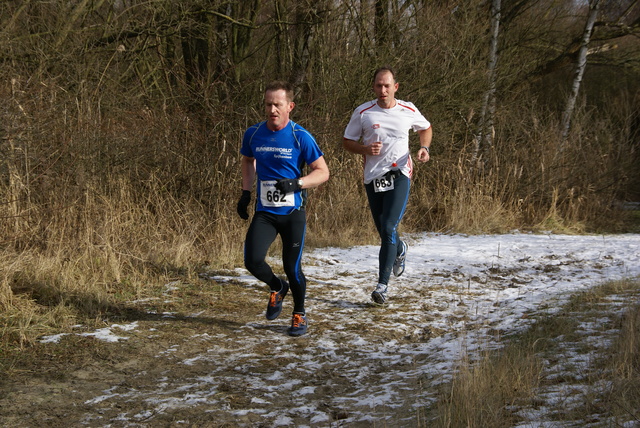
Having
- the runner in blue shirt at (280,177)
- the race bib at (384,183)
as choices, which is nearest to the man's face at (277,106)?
the runner in blue shirt at (280,177)

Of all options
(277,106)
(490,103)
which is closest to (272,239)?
(277,106)

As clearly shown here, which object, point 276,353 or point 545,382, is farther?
point 276,353

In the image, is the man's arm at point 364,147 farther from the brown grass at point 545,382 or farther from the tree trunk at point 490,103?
the tree trunk at point 490,103

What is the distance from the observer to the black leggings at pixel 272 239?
5.20 meters

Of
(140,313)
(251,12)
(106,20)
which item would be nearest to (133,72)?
(106,20)

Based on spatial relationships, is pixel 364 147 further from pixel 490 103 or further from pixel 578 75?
pixel 578 75

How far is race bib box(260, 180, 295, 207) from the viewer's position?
5.15m

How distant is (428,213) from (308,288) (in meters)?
5.39

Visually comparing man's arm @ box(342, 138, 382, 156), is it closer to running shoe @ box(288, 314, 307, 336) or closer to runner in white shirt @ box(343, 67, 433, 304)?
runner in white shirt @ box(343, 67, 433, 304)

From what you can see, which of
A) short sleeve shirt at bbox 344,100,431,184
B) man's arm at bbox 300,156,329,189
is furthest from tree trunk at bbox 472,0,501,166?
man's arm at bbox 300,156,329,189

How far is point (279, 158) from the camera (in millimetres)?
5172

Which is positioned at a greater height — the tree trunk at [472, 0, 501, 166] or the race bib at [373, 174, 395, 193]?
the tree trunk at [472, 0, 501, 166]

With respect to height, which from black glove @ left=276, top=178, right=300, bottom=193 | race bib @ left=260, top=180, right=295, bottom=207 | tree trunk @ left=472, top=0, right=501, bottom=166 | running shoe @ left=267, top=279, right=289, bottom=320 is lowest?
running shoe @ left=267, top=279, right=289, bottom=320

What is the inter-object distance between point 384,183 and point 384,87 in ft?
2.83
